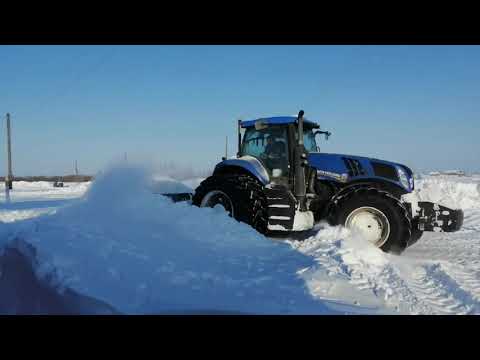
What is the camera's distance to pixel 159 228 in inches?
225

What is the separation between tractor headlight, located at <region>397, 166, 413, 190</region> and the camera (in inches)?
245

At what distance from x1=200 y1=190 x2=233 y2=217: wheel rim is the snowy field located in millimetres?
376

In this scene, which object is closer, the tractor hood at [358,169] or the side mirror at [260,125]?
the tractor hood at [358,169]

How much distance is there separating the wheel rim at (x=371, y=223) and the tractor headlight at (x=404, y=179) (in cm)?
86

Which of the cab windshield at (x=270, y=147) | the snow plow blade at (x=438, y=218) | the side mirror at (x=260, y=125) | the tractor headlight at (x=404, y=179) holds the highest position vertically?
the side mirror at (x=260, y=125)

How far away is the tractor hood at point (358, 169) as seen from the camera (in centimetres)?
627

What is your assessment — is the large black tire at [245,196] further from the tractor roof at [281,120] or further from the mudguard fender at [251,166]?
the tractor roof at [281,120]

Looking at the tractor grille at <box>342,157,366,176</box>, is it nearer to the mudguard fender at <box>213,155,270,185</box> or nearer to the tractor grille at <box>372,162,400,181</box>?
the tractor grille at <box>372,162,400,181</box>

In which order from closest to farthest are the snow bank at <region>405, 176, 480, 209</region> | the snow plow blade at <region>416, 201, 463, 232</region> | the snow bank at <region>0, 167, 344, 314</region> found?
the snow bank at <region>0, 167, 344, 314</region> → the snow plow blade at <region>416, 201, 463, 232</region> → the snow bank at <region>405, 176, 480, 209</region>

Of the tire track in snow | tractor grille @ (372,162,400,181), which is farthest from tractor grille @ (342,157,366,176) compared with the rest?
the tire track in snow

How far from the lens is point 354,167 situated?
21.2 feet

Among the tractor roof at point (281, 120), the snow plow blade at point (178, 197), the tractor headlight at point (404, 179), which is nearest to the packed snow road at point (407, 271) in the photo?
the tractor headlight at point (404, 179)

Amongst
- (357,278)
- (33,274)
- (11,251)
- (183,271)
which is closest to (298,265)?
(357,278)
